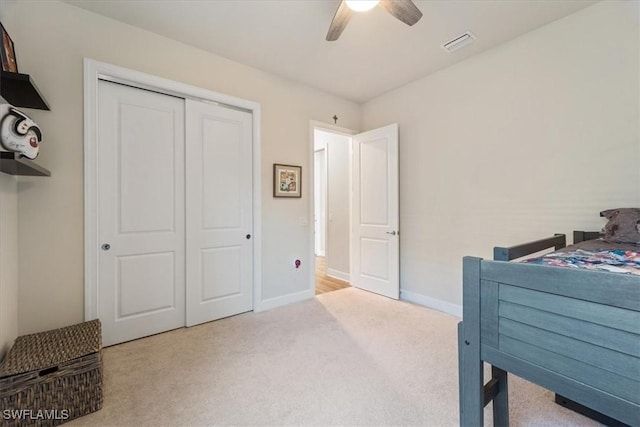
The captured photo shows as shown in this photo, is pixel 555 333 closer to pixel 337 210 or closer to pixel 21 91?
pixel 21 91

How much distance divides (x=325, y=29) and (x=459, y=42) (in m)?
1.25

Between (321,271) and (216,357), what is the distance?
3091 millimetres

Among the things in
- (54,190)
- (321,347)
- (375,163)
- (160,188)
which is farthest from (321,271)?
(54,190)

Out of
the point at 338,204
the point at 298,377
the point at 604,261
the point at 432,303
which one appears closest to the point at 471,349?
the point at 604,261

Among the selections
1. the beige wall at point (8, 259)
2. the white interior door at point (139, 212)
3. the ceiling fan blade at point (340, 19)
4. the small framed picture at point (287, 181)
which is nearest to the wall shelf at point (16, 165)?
the beige wall at point (8, 259)

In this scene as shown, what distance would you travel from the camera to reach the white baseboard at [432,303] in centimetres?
298

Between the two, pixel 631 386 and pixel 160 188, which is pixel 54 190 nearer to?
pixel 160 188

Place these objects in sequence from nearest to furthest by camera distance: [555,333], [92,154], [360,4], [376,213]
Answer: [555,333] → [360,4] → [92,154] → [376,213]

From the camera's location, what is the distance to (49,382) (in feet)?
4.76

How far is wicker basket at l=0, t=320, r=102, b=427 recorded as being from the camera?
1371 mm

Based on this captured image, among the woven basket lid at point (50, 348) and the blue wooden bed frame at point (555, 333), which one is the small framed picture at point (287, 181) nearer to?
the woven basket lid at point (50, 348)

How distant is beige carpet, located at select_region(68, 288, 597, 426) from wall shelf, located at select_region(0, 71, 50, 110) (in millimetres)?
1884

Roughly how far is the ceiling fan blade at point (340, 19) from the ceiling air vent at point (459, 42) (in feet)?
4.03

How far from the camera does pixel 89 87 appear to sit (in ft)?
7.04
